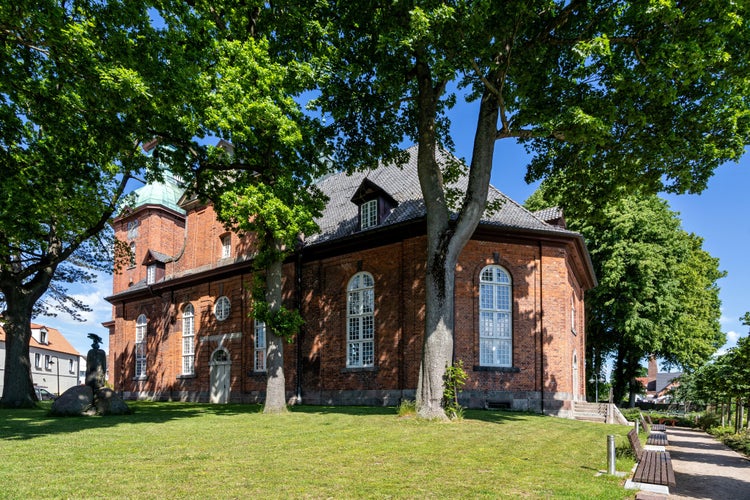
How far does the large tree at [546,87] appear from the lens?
11.5m

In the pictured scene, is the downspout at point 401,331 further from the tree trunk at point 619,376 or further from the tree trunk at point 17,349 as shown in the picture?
the tree trunk at point 619,376

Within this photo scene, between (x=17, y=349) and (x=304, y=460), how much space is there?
64.5ft

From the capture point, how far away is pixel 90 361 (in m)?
17.0

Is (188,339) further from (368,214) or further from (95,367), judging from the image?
(368,214)

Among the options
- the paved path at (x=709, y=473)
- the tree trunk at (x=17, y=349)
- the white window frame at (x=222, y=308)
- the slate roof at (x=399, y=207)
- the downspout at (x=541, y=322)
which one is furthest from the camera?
the white window frame at (x=222, y=308)

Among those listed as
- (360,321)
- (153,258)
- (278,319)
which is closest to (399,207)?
(360,321)

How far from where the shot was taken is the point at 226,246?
28062 mm

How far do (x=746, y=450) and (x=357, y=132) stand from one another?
47.5 ft

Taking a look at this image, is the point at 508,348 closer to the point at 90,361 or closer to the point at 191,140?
the point at 191,140

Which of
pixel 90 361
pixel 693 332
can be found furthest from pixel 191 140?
pixel 693 332

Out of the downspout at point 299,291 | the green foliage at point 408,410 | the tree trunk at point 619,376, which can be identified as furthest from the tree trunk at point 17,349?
the tree trunk at point 619,376

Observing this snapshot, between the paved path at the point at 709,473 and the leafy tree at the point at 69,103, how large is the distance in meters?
12.5

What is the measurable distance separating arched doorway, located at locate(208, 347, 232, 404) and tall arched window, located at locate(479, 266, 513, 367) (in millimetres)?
13737

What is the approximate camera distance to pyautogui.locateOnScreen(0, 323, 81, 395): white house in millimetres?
54875
